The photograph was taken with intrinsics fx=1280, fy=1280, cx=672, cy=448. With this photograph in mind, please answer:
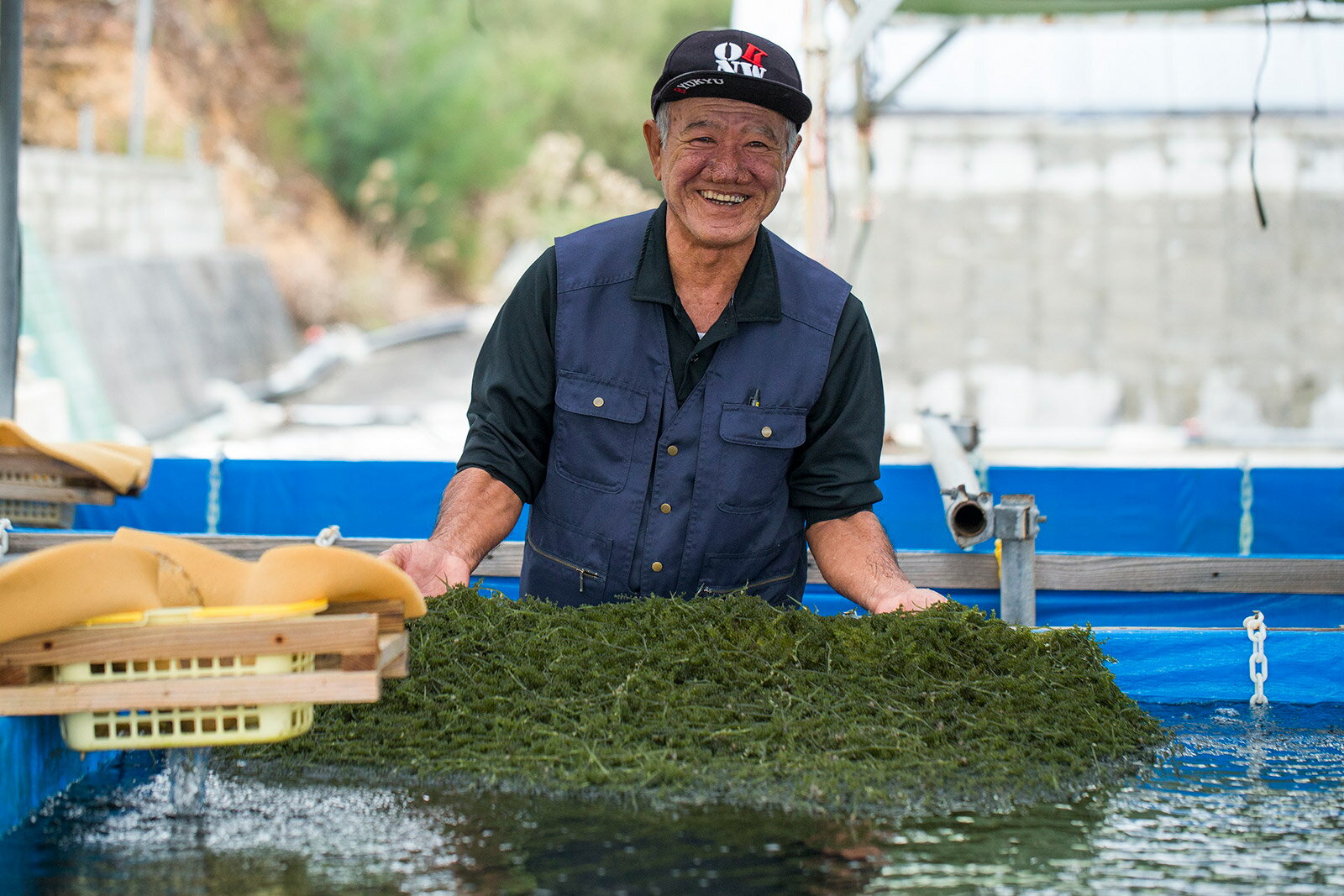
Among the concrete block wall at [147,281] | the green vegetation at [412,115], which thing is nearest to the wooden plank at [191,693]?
the concrete block wall at [147,281]

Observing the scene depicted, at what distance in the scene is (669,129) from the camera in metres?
2.61

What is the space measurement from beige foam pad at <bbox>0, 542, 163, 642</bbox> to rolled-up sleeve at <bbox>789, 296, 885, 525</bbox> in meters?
1.48

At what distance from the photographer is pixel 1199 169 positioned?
41.6ft

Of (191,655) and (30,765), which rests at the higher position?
(191,655)

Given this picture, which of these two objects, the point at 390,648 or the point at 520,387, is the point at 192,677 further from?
the point at 520,387

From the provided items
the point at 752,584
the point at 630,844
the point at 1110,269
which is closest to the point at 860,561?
the point at 752,584

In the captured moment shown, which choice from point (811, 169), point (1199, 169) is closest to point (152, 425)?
point (811, 169)

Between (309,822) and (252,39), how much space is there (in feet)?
87.3

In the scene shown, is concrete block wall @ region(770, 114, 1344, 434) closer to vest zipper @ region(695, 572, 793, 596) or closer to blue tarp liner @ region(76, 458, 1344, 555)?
blue tarp liner @ region(76, 458, 1344, 555)

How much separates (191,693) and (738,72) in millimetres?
1542

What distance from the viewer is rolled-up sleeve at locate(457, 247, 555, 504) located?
2625 millimetres

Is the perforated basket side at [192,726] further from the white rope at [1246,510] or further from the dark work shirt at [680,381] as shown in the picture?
the white rope at [1246,510]

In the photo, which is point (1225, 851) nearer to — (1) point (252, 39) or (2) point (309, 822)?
(2) point (309, 822)

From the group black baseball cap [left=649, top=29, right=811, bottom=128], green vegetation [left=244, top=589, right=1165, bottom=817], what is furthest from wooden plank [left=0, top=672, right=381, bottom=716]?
black baseball cap [left=649, top=29, right=811, bottom=128]
